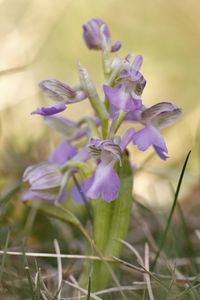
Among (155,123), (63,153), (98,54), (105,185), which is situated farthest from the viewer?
(98,54)

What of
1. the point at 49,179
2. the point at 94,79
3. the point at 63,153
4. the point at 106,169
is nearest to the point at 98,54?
the point at 94,79

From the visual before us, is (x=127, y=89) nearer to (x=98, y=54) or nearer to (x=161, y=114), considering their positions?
(x=161, y=114)

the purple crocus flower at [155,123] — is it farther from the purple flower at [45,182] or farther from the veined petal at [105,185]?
the purple flower at [45,182]

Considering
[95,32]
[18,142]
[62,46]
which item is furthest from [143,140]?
[62,46]

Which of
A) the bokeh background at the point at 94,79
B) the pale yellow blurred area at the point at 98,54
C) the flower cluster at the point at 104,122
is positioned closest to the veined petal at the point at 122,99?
the flower cluster at the point at 104,122

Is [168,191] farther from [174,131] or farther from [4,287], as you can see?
[4,287]

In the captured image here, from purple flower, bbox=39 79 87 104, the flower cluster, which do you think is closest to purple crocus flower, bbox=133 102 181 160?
the flower cluster

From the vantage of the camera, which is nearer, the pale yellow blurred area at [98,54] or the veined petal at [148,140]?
the veined petal at [148,140]

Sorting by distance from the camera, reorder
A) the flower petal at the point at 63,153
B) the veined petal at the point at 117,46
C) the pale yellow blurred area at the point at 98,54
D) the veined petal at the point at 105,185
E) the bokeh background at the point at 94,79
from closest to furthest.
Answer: the veined petal at the point at 105,185 < the veined petal at the point at 117,46 < the flower petal at the point at 63,153 < the bokeh background at the point at 94,79 < the pale yellow blurred area at the point at 98,54
